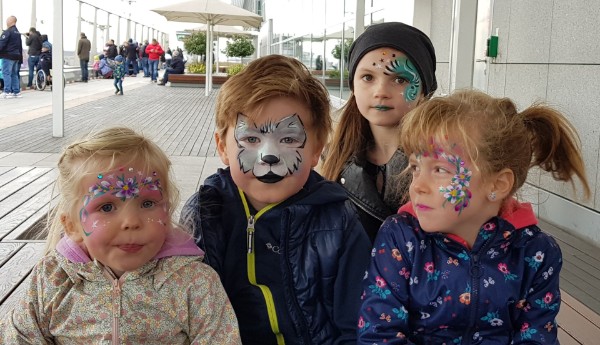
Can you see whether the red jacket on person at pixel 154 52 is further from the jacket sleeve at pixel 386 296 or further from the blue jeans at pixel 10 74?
the jacket sleeve at pixel 386 296

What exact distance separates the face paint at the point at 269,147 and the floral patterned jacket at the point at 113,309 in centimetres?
34

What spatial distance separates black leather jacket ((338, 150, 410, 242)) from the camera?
234 cm

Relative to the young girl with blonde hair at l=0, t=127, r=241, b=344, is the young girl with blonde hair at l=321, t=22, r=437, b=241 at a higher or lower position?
higher

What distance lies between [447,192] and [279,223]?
48cm

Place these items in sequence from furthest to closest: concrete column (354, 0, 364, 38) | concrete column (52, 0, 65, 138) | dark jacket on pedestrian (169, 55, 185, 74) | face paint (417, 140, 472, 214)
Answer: dark jacket on pedestrian (169, 55, 185, 74), concrete column (52, 0, 65, 138), concrete column (354, 0, 364, 38), face paint (417, 140, 472, 214)

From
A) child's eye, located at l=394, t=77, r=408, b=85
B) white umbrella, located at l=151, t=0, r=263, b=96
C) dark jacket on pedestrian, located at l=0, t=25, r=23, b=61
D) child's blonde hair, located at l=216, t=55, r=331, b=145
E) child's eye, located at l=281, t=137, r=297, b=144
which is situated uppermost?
white umbrella, located at l=151, t=0, r=263, b=96

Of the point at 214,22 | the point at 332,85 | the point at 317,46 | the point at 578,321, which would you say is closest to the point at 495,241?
the point at 578,321

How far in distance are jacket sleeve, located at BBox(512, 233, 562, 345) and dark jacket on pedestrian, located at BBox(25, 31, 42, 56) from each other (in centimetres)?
1957

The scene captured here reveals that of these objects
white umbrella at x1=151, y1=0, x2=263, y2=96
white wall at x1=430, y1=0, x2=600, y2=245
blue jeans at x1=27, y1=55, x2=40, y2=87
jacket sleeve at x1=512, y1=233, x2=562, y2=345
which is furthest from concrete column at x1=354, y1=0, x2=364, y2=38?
blue jeans at x1=27, y1=55, x2=40, y2=87

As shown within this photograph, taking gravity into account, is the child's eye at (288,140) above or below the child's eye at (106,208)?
above

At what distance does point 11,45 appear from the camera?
52.6 ft

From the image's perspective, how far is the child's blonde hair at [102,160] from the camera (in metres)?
1.75

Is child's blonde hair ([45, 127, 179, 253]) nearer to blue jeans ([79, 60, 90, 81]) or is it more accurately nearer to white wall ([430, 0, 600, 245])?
white wall ([430, 0, 600, 245])

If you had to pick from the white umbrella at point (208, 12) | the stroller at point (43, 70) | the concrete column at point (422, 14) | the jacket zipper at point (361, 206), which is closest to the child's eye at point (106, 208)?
the jacket zipper at point (361, 206)
